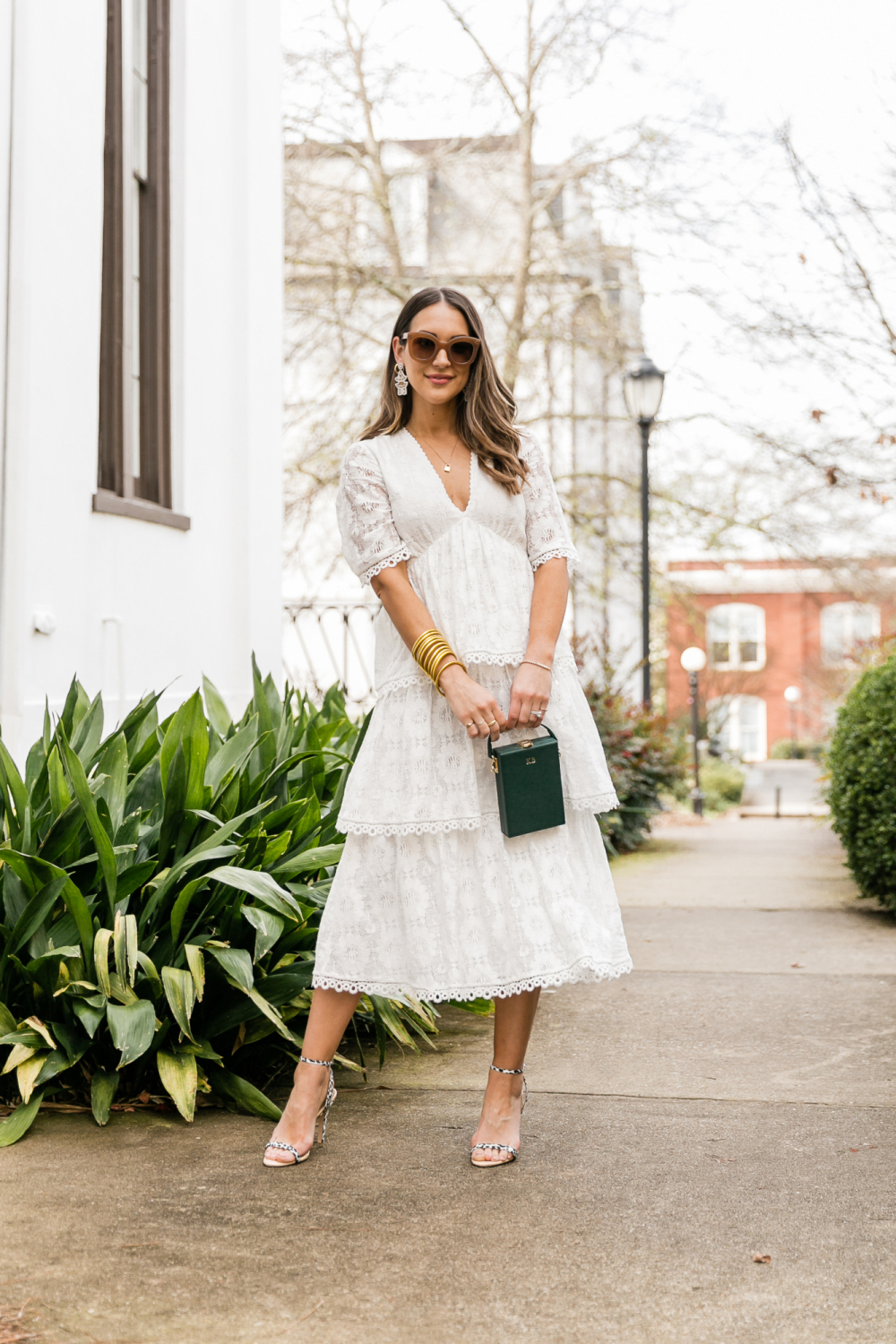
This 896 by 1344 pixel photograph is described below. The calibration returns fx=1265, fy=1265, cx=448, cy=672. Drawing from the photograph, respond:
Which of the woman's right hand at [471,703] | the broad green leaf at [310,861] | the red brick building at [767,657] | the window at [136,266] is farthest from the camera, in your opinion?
the red brick building at [767,657]

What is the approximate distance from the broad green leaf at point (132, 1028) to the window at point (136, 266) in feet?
10.6

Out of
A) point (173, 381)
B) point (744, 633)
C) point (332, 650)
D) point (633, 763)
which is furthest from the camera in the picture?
point (744, 633)

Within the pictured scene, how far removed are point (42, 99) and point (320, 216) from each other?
11322 mm

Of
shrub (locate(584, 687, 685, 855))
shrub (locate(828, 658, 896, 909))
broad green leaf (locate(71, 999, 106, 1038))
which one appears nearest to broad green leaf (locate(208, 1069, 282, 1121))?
broad green leaf (locate(71, 999, 106, 1038))

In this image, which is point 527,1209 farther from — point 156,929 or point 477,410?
point 477,410

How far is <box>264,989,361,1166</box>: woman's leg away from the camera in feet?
9.28

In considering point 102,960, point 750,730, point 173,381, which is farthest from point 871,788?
point 750,730

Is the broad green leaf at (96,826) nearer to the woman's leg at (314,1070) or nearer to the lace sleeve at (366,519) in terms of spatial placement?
the woman's leg at (314,1070)

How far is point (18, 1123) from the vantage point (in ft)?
9.59

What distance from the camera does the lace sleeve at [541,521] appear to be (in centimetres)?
297

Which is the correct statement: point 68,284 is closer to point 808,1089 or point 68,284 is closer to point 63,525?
point 63,525

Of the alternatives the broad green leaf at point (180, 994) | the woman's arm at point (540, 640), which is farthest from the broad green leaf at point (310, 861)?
the woman's arm at point (540, 640)

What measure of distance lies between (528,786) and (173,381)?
434cm

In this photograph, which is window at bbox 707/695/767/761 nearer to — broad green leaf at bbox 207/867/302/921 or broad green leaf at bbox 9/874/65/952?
broad green leaf at bbox 207/867/302/921
